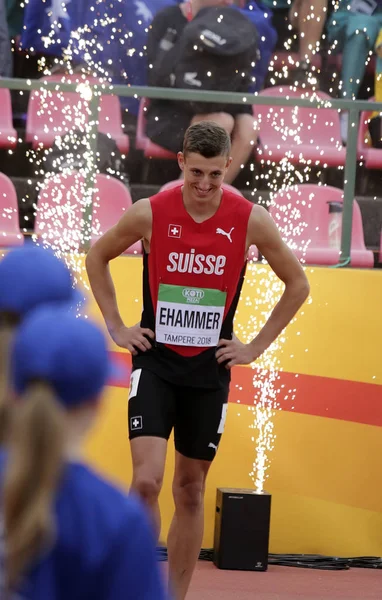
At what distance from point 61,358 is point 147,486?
9.32ft

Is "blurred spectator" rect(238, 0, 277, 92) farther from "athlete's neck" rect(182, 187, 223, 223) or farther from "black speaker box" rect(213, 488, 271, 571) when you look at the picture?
"athlete's neck" rect(182, 187, 223, 223)

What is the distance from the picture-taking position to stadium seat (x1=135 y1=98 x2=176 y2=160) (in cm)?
601

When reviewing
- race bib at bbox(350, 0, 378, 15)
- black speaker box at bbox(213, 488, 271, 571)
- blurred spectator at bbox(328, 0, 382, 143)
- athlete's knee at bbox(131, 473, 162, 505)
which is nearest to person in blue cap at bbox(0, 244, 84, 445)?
athlete's knee at bbox(131, 473, 162, 505)

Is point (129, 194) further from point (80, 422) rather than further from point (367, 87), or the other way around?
point (80, 422)

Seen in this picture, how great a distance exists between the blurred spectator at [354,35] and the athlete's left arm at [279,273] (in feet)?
9.66

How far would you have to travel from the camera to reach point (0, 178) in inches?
236

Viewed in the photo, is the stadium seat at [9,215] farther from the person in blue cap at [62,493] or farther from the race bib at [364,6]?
the person in blue cap at [62,493]

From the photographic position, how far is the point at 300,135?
625 cm

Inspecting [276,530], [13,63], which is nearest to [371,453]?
[276,530]

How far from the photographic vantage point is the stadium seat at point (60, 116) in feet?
19.8

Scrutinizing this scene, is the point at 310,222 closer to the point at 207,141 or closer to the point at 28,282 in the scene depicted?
the point at 207,141

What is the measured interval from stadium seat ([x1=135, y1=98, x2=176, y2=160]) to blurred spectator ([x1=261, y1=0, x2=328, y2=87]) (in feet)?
5.09

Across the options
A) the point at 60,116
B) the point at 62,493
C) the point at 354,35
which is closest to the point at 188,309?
the point at 60,116

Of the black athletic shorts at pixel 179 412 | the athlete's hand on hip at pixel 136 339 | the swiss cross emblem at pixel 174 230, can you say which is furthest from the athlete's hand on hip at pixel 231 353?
the swiss cross emblem at pixel 174 230
